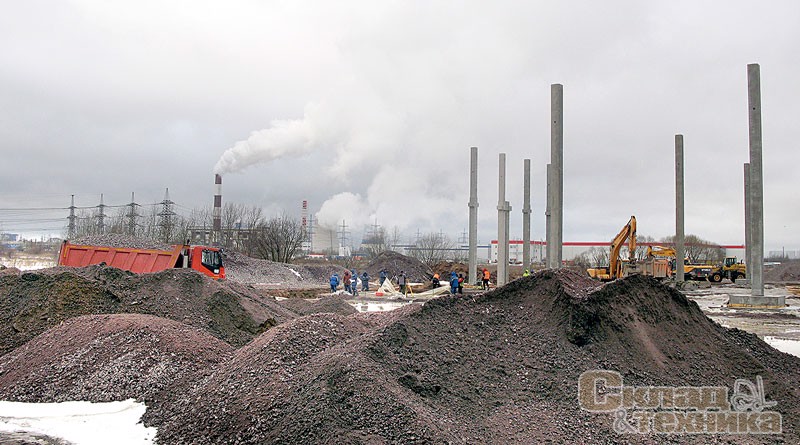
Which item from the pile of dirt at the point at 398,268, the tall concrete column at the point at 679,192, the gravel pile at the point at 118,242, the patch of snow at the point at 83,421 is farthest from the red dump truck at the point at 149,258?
the tall concrete column at the point at 679,192

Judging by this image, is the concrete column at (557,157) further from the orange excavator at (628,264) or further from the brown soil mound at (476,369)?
the orange excavator at (628,264)

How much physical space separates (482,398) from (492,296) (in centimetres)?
249

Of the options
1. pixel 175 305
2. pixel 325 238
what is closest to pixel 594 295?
pixel 175 305

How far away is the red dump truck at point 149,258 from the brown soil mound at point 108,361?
13.5 metres

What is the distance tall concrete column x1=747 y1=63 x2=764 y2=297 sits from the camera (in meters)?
24.3

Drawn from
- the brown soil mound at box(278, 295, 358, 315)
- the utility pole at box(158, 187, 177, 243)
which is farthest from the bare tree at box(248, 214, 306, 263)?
the brown soil mound at box(278, 295, 358, 315)

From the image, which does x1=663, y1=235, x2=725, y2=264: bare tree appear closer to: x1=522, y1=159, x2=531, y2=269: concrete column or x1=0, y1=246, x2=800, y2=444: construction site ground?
x1=522, y1=159, x2=531, y2=269: concrete column

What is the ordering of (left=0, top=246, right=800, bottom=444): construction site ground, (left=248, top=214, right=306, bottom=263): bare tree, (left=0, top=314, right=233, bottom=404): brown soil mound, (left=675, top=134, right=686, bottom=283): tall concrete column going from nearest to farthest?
(left=0, top=246, right=800, bottom=444): construction site ground → (left=0, top=314, right=233, bottom=404): brown soil mound → (left=675, top=134, right=686, bottom=283): tall concrete column → (left=248, top=214, right=306, bottom=263): bare tree

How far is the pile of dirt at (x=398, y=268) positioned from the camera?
4791 centimetres

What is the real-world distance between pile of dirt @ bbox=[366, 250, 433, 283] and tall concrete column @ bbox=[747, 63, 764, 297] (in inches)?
1011

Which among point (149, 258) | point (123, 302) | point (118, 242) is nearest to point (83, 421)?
point (123, 302)

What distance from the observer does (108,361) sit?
9.13 meters

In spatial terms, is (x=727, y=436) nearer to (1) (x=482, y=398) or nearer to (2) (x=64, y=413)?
(1) (x=482, y=398)

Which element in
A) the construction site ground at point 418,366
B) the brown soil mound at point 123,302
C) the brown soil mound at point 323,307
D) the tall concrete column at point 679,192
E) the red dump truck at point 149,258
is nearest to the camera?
the construction site ground at point 418,366
